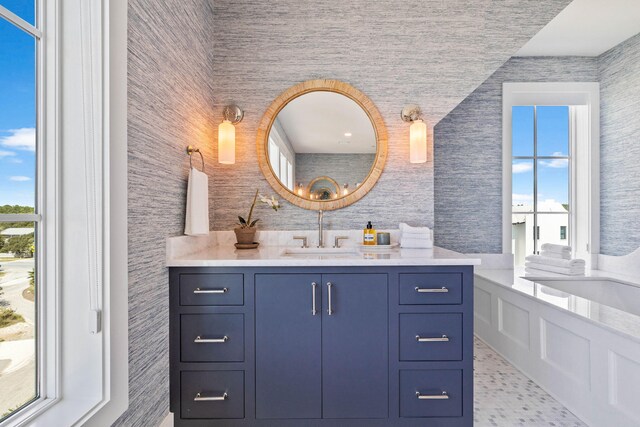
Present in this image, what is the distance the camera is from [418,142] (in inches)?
85.0

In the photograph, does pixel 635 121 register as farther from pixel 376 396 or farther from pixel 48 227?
pixel 48 227

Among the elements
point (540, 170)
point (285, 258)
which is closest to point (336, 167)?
point (285, 258)

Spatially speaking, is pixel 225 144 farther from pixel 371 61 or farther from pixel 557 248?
pixel 557 248

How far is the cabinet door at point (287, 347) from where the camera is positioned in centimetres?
158

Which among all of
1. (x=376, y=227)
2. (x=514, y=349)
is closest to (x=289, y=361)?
(x=376, y=227)

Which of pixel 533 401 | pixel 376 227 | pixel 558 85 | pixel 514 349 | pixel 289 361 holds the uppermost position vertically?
pixel 558 85

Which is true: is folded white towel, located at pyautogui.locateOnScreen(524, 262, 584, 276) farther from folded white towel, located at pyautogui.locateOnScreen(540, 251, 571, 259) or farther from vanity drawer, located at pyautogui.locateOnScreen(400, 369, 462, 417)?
vanity drawer, located at pyautogui.locateOnScreen(400, 369, 462, 417)

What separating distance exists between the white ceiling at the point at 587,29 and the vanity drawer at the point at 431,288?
235 cm

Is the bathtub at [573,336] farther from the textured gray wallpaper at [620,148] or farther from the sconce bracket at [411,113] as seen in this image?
the sconce bracket at [411,113]

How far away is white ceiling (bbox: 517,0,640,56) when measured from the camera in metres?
2.47

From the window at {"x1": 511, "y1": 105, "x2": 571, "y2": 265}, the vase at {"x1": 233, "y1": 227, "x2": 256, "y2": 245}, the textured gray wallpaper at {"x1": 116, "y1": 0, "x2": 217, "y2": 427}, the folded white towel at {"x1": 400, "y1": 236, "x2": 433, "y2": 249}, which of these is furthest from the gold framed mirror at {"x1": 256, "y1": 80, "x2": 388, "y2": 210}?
the window at {"x1": 511, "y1": 105, "x2": 571, "y2": 265}

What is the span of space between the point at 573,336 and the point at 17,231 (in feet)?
8.08

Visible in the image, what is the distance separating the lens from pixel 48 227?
1.01 m

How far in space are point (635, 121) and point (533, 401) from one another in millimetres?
2496
